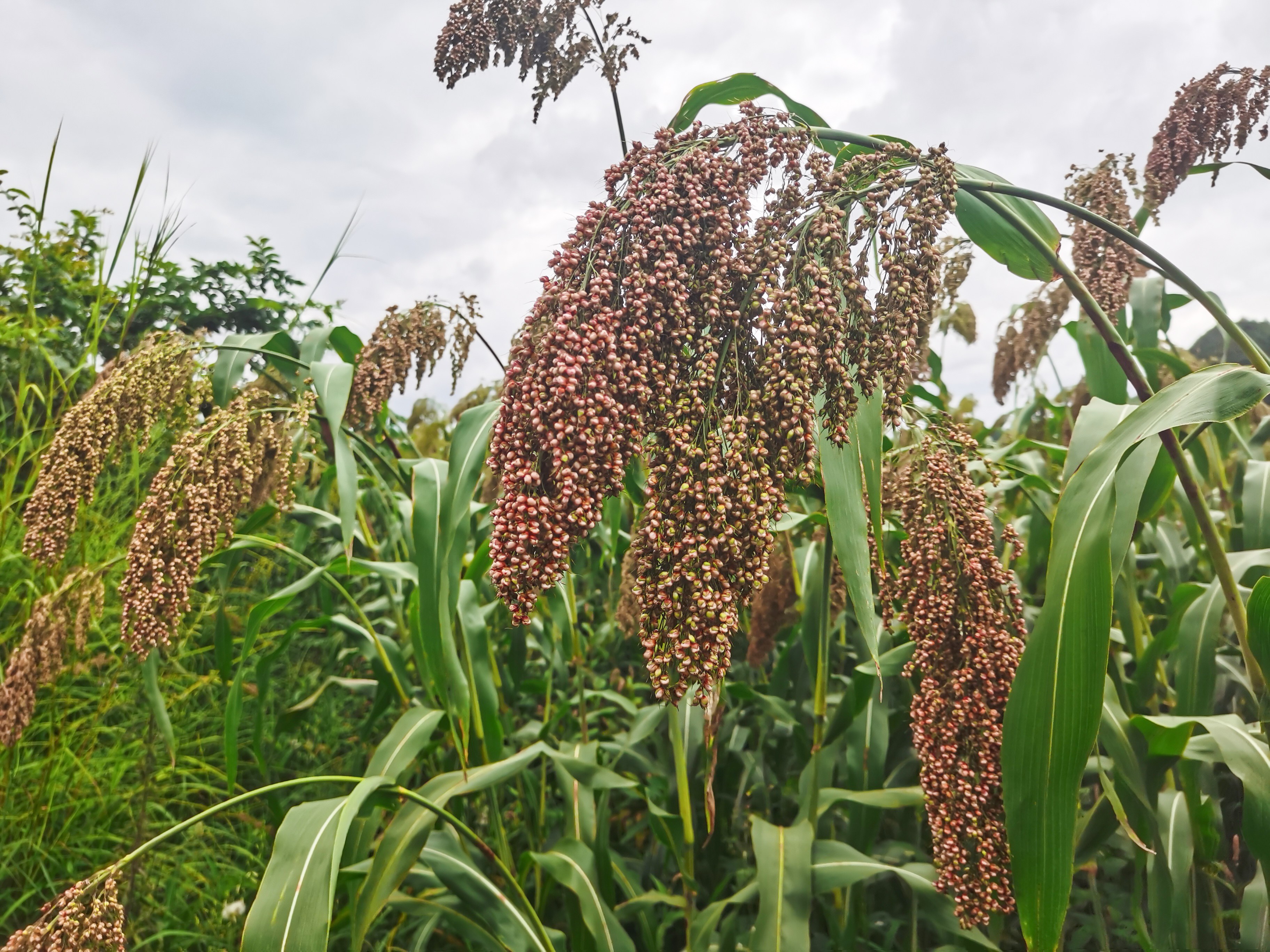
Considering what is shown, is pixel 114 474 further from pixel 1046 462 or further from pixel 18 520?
pixel 1046 462

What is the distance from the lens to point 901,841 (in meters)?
2.49

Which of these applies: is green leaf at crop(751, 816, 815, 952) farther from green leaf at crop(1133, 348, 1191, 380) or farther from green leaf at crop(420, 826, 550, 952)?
green leaf at crop(1133, 348, 1191, 380)

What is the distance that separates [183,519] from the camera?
6.84ft

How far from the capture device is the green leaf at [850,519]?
1090 millimetres

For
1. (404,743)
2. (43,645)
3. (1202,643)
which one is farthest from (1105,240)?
(43,645)

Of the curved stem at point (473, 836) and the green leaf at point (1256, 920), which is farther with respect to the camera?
the green leaf at point (1256, 920)

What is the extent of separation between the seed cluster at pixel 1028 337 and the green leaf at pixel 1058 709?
261 cm

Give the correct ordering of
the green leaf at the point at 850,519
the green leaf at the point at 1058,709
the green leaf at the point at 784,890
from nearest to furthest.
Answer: the green leaf at the point at 1058,709, the green leaf at the point at 850,519, the green leaf at the point at 784,890

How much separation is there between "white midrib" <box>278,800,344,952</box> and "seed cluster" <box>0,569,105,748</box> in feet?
4.64

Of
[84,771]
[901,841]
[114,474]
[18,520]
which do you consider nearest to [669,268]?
[901,841]

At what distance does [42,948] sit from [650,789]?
5.49ft

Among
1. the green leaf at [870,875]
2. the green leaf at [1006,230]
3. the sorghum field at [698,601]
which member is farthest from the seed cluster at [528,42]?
the green leaf at [870,875]

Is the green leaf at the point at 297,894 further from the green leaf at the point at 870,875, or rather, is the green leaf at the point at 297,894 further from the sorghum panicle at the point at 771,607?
the sorghum panicle at the point at 771,607

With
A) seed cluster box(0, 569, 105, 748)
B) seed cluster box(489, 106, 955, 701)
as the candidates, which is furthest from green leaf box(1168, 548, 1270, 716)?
seed cluster box(0, 569, 105, 748)
